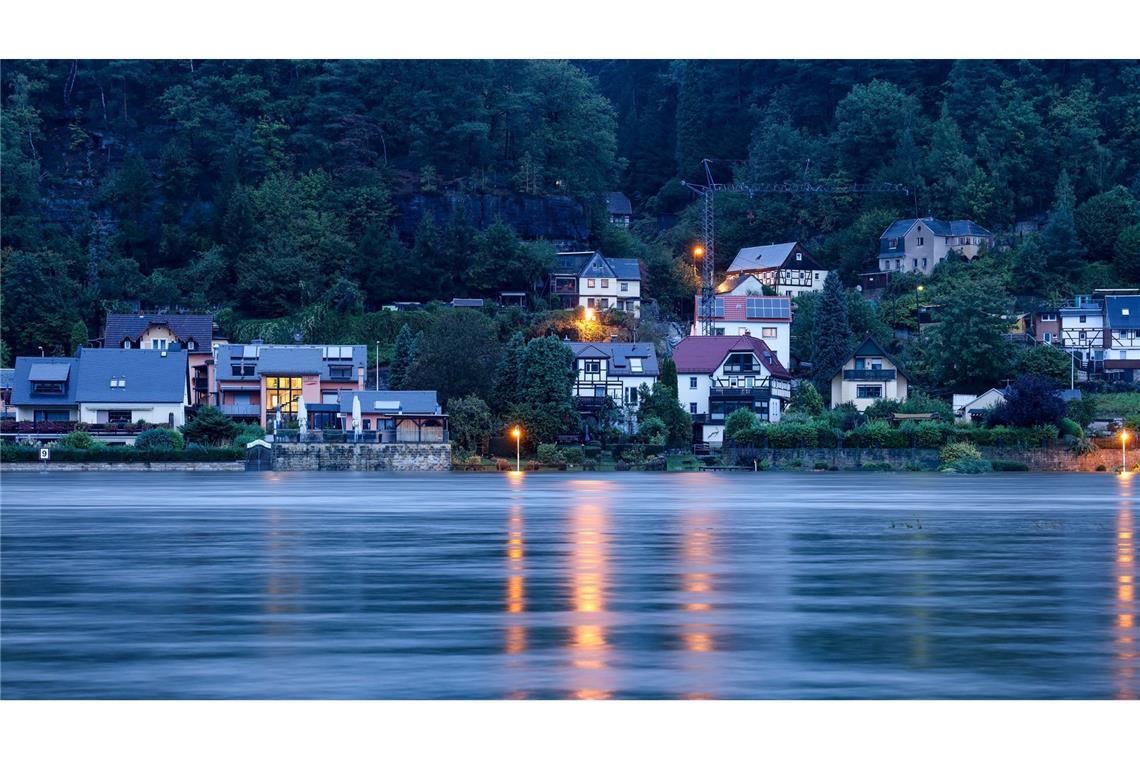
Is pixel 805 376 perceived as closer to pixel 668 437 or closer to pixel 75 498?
pixel 668 437

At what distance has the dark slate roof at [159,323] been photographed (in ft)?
312

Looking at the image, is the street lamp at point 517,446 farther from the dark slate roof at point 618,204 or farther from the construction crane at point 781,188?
the dark slate roof at point 618,204

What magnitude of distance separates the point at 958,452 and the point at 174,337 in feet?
158

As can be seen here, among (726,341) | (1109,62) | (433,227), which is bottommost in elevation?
(726,341)

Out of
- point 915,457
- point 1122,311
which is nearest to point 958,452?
point 915,457

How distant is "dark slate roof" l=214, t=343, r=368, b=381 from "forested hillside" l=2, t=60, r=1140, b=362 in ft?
48.2

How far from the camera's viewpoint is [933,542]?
29.6m

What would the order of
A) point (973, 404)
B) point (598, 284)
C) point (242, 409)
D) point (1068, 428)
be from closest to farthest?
point (1068, 428) → point (973, 404) → point (242, 409) → point (598, 284)

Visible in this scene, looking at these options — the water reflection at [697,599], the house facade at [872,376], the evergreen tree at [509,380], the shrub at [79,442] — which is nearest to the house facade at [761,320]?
the house facade at [872,376]

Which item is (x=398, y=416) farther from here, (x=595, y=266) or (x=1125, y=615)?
(x=1125, y=615)

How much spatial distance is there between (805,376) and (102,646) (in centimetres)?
8966

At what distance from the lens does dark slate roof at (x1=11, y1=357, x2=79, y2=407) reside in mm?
84562

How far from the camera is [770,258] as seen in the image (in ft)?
407

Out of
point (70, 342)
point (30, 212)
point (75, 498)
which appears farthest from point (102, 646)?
point (30, 212)
